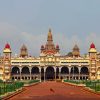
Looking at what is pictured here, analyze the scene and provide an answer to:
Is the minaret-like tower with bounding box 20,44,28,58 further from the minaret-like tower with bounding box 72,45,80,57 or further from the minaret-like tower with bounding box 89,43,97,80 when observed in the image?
the minaret-like tower with bounding box 89,43,97,80

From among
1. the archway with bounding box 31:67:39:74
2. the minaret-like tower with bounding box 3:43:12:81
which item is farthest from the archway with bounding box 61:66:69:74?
the minaret-like tower with bounding box 3:43:12:81

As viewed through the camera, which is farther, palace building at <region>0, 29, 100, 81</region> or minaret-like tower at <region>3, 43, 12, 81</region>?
palace building at <region>0, 29, 100, 81</region>

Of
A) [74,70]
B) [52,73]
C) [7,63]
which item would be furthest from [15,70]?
[74,70]

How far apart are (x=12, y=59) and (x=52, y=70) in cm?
1361

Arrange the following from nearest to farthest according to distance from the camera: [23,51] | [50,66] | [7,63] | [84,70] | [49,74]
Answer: [7,63] → [50,66] → [84,70] → [49,74] → [23,51]

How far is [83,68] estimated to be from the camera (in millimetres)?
127938

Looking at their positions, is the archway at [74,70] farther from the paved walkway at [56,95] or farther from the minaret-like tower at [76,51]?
the paved walkway at [56,95]

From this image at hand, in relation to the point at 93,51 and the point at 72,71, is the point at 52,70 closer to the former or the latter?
the point at 72,71

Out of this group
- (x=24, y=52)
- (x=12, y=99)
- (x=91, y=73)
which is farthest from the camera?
(x=24, y=52)

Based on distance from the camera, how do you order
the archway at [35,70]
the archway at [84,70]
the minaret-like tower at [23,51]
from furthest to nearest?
the minaret-like tower at [23,51] < the archway at [35,70] < the archway at [84,70]

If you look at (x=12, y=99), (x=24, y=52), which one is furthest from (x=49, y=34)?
(x=12, y=99)

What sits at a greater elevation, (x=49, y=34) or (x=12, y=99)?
(x=49, y=34)

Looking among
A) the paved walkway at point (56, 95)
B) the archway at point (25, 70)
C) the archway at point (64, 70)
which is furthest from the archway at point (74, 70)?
the paved walkway at point (56, 95)

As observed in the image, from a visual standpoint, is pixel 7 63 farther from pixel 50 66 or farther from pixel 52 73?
pixel 52 73
